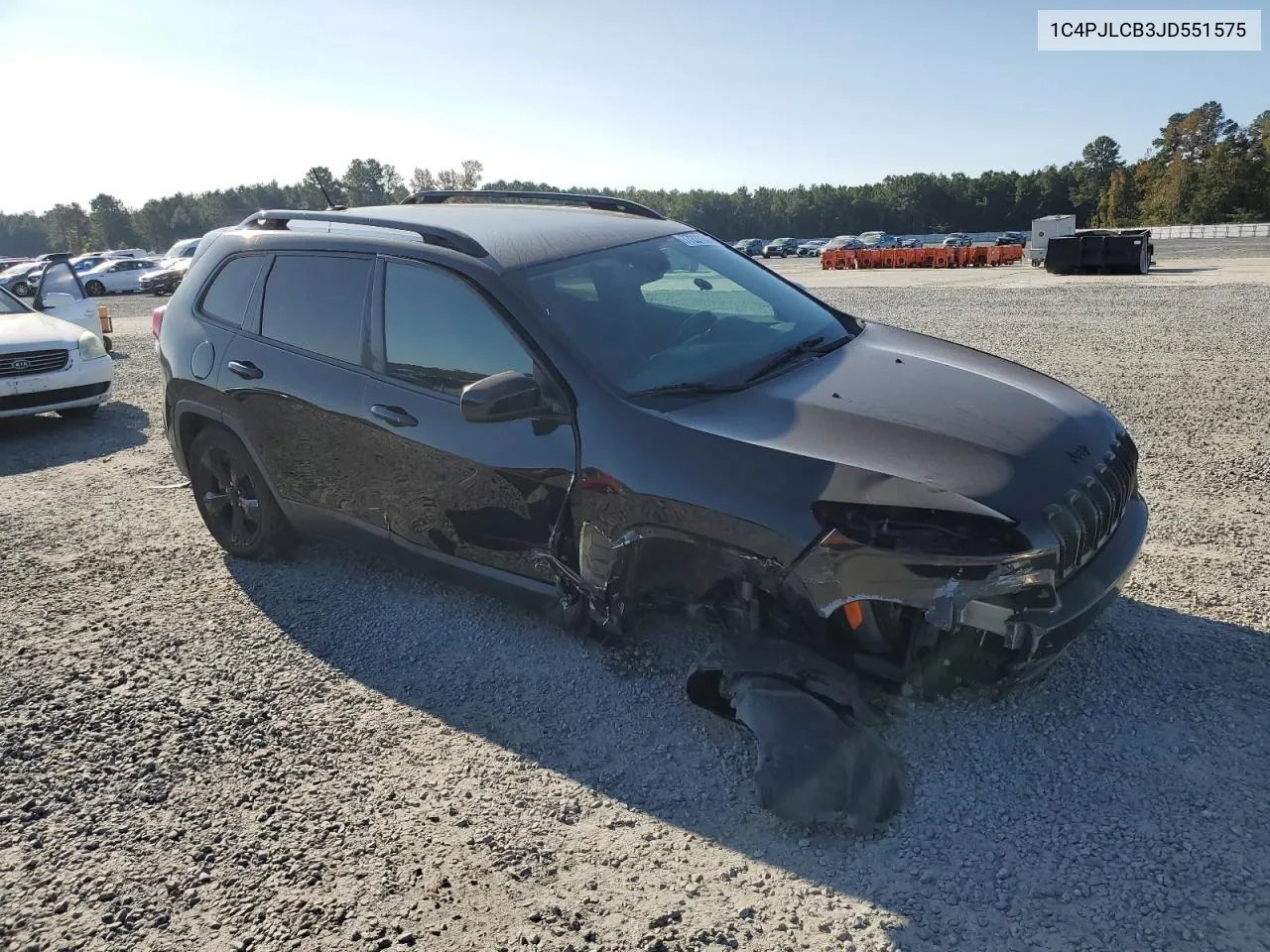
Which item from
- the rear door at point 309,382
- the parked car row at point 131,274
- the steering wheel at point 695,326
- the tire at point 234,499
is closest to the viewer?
the steering wheel at point 695,326

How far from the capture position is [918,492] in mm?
2631

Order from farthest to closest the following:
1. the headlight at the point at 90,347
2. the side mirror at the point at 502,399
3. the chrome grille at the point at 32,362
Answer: the headlight at the point at 90,347 → the chrome grille at the point at 32,362 → the side mirror at the point at 502,399

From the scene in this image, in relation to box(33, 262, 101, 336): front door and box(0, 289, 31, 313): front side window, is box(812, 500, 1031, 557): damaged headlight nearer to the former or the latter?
box(33, 262, 101, 336): front door

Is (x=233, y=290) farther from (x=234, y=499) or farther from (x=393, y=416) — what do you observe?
(x=393, y=416)

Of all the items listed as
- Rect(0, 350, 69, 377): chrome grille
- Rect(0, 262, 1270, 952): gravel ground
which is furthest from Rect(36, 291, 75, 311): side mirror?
Rect(0, 262, 1270, 952): gravel ground

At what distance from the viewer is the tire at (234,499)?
459cm

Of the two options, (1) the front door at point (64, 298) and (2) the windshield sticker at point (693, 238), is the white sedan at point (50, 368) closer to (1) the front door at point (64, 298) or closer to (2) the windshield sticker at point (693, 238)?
Answer: (1) the front door at point (64, 298)

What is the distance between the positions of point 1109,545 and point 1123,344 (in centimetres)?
896

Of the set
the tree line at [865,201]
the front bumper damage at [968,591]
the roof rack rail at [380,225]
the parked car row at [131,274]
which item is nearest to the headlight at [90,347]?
the roof rack rail at [380,225]

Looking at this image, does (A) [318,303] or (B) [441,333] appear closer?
(B) [441,333]

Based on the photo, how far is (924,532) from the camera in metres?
2.61

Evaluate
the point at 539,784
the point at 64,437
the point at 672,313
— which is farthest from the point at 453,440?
the point at 64,437

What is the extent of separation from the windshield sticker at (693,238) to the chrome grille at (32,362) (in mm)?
7080

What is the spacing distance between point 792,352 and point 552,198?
2253 millimetres
